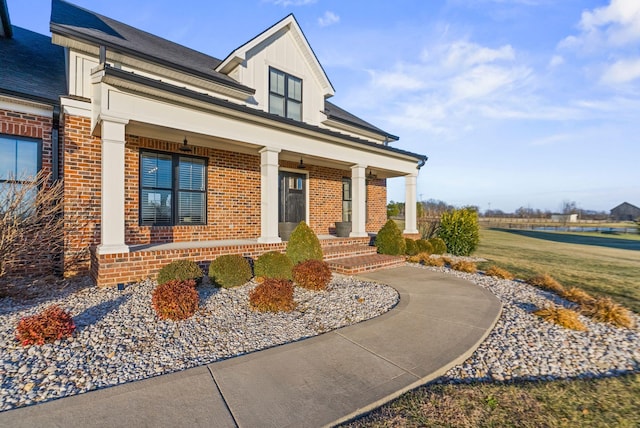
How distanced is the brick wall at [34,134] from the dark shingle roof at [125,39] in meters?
1.88

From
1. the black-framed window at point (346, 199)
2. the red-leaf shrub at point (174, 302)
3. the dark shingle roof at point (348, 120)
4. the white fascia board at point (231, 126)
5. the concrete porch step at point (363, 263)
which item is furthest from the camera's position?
the black-framed window at point (346, 199)

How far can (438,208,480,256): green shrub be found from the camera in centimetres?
1101

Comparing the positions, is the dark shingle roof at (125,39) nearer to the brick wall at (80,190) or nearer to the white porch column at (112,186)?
the brick wall at (80,190)

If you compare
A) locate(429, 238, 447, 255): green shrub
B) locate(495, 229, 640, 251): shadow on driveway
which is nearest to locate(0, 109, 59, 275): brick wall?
locate(429, 238, 447, 255): green shrub

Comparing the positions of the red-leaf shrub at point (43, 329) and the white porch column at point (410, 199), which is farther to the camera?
the white porch column at point (410, 199)

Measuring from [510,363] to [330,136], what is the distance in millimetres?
6874

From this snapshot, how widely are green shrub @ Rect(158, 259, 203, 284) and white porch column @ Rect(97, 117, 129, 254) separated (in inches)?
41.1

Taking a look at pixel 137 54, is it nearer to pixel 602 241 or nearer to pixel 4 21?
pixel 4 21

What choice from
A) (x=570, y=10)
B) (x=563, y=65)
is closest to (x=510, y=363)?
(x=570, y=10)

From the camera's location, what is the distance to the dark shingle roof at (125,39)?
6.59 meters

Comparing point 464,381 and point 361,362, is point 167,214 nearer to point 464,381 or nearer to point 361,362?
point 361,362

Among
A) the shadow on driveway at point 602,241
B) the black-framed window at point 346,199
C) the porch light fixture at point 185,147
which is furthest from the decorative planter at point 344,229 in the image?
the shadow on driveway at point 602,241

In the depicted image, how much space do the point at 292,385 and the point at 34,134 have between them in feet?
24.7

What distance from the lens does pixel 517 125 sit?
13.8m
